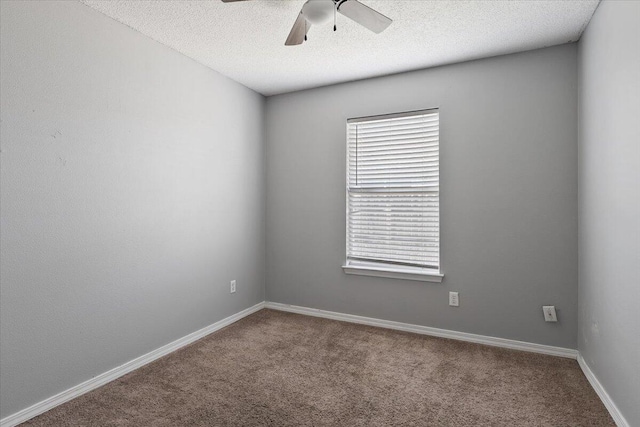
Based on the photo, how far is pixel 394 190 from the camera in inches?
135

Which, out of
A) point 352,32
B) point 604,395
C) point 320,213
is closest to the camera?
point 604,395

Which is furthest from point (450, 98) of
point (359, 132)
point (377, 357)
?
point (377, 357)

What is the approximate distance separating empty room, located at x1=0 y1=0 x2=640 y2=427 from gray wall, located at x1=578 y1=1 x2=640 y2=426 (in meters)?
0.02

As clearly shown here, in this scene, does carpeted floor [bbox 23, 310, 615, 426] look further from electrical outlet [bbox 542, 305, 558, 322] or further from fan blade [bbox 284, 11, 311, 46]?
fan blade [bbox 284, 11, 311, 46]

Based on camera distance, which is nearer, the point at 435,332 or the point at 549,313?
the point at 549,313

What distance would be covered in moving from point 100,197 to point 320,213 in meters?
2.06

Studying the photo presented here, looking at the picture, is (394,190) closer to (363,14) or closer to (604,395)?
(363,14)

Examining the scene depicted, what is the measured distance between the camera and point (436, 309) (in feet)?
10.6

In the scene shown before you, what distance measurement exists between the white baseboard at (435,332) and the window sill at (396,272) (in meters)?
0.45

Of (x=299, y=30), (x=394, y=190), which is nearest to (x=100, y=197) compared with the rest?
(x=299, y=30)

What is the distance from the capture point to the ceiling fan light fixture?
1.82m

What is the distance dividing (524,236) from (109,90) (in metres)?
3.36

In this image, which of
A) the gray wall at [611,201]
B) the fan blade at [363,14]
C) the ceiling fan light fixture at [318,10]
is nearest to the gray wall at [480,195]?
the gray wall at [611,201]

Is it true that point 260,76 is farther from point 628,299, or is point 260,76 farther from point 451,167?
point 628,299
